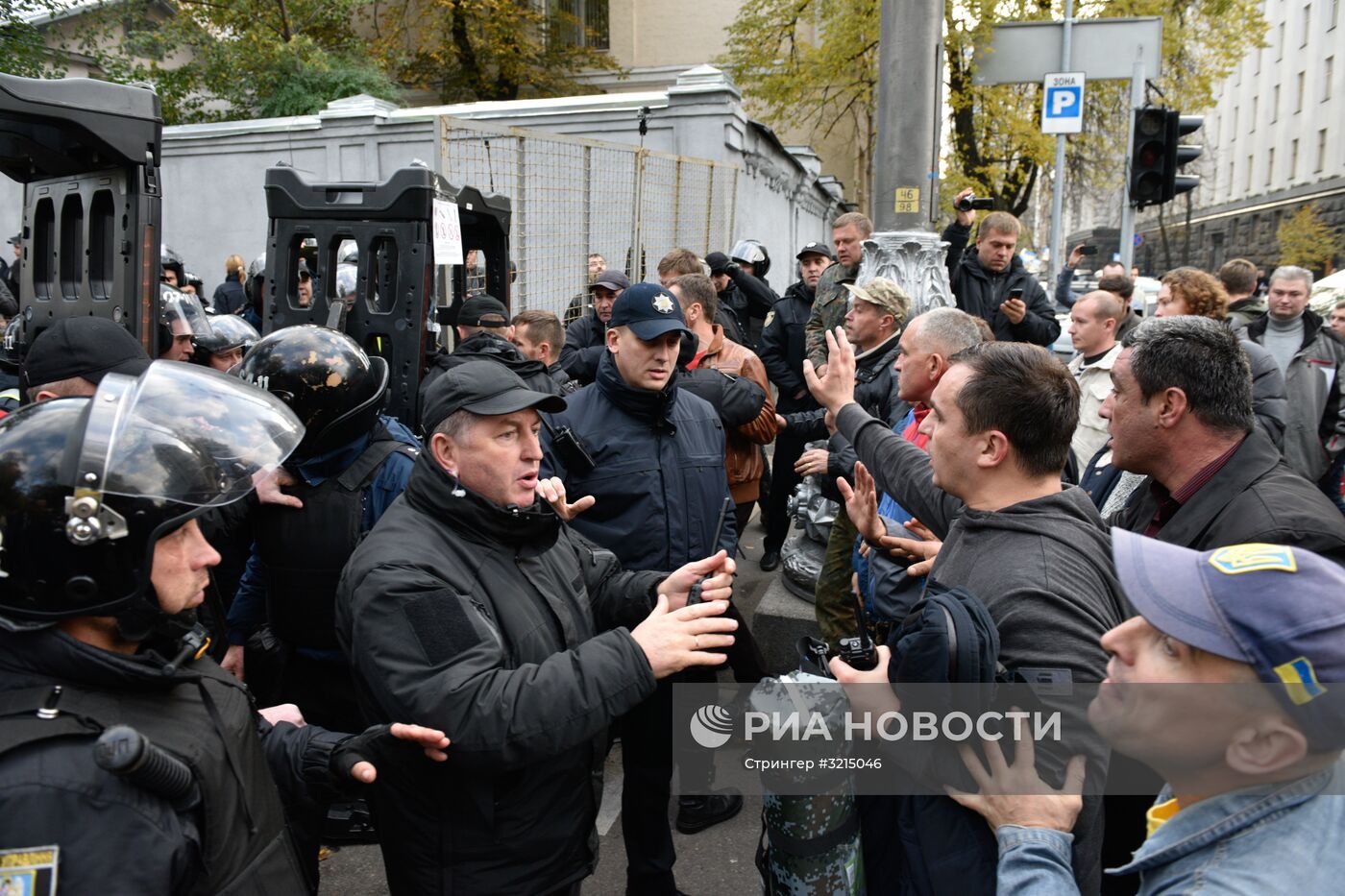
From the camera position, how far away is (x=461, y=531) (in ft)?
7.07

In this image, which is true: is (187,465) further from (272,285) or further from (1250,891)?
(272,285)

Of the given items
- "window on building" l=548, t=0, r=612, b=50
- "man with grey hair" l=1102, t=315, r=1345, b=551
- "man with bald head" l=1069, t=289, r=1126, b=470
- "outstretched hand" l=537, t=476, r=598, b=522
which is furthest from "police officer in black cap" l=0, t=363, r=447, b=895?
"window on building" l=548, t=0, r=612, b=50

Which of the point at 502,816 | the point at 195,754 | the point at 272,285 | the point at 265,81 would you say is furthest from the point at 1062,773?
the point at 265,81

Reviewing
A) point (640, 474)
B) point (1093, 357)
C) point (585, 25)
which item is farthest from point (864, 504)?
point (585, 25)

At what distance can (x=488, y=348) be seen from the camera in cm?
396

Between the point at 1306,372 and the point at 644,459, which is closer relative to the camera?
the point at 644,459

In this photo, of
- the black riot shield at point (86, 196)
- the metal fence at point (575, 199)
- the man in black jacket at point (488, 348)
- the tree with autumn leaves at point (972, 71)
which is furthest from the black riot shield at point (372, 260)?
the tree with autumn leaves at point (972, 71)

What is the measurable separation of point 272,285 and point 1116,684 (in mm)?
4046

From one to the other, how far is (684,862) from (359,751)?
2.04 meters

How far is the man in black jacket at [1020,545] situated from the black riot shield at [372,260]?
2.57 m

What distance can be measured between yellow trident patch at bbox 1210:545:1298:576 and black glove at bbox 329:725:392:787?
1.56 m

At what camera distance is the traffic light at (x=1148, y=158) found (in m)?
8.39

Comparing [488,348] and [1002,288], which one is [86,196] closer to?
[488,348]

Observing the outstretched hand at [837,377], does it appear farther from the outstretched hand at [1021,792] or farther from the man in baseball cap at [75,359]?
the man in baseball cap at [75,359]
